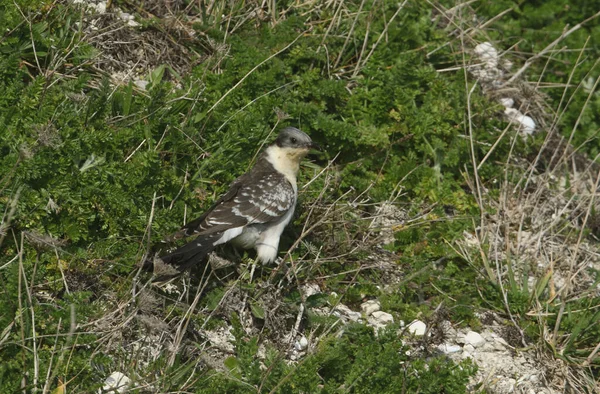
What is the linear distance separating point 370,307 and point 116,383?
216 cm

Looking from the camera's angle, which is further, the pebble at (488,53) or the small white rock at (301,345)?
the pebble at (488,53)

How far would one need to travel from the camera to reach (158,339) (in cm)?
538

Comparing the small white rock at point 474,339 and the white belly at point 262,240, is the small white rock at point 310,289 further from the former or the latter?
the small white rock at point 474,339

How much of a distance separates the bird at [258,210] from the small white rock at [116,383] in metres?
0.89

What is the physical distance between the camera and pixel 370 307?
645cm

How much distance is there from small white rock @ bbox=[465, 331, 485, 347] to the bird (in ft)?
5.09

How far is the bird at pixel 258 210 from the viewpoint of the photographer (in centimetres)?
600

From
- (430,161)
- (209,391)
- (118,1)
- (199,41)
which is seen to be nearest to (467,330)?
(430,161)

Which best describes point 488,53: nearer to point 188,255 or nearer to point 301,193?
point 301,193

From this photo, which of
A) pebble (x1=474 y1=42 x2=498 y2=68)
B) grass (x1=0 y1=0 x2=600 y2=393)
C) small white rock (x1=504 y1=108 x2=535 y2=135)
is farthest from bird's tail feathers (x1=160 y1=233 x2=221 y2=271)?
pebble (x1=474 y1=42 x2=498 y2=68)

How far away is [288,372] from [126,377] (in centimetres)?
97

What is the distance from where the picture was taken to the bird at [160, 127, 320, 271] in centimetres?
600

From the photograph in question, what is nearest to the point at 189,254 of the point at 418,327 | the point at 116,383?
the point at 116,383

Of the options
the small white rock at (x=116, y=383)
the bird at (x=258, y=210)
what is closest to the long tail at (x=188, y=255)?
the bird at (x=258, y=210)
